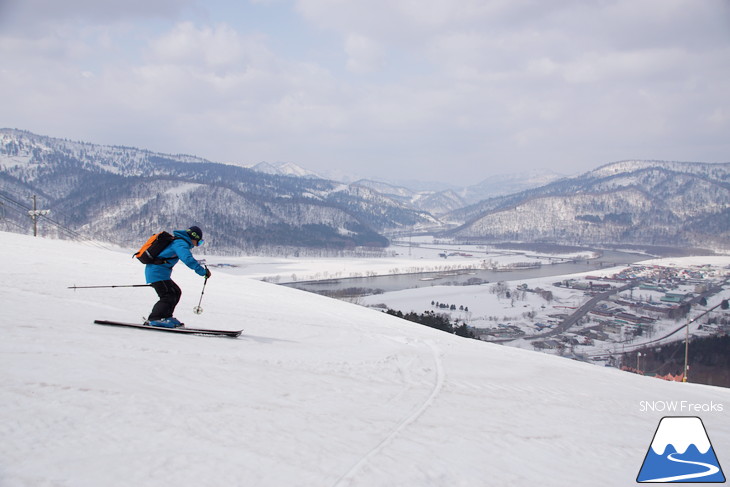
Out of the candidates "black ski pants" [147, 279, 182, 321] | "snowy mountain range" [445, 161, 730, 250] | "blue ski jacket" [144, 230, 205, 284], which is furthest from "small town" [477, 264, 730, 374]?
"snowy mountain range" [445, 161, 730, 250]

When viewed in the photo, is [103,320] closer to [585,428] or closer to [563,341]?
[585,428]

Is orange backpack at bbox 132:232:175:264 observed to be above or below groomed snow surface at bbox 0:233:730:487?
above

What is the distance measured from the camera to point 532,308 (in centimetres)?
5328

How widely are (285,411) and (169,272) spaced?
12.2 ft

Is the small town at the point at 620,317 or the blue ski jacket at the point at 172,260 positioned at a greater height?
the blue ski jacket at the point at 172,260

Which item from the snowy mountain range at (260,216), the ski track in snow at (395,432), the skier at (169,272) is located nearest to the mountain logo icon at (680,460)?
the ski track in snow at (395,432)

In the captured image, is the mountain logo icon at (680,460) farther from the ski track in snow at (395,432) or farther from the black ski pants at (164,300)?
the black ski pants at (164,300)

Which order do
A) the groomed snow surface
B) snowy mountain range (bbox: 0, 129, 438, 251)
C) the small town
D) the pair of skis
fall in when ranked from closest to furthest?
1. the groomed snow surface
2. the pair of skis
3. the small town
4. snowy mountain range (bbox: 0, 129, 438, 251)

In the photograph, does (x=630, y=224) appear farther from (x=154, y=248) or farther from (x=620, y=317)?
(x=154, y=248)

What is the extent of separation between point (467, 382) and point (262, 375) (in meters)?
2.87

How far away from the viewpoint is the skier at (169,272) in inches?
244

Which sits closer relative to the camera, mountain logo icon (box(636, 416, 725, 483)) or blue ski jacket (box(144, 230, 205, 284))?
mountain logo icon (box(636, 416, 725, 483))

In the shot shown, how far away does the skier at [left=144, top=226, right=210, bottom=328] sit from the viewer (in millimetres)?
6209

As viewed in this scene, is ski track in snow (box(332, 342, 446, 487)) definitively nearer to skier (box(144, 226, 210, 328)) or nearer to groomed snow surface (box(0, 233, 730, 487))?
groomed snow surface (box(0, 233, 730, 487))
